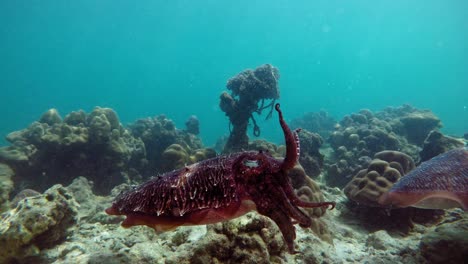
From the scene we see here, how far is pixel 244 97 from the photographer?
13578 millimetres

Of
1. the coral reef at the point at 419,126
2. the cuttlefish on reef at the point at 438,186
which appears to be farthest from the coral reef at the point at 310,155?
the coral reef at the point at 419,126

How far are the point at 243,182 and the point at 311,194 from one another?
15.4ft

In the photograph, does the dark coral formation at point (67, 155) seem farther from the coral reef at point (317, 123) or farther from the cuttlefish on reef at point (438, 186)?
the coral reef at point (317, 123)

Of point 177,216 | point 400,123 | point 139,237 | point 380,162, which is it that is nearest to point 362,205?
point 380,162

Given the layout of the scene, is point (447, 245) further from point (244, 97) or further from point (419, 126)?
point (419, 126)

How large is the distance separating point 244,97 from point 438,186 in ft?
35.1

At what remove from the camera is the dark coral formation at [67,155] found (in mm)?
10328

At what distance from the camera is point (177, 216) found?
96.7 inches

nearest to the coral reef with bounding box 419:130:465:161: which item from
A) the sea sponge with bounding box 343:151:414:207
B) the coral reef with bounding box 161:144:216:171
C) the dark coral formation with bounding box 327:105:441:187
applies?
the dark coral formation with bounding box 327:105:441:187

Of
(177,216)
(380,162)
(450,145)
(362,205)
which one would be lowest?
(177,216)

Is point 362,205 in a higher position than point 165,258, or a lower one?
higher

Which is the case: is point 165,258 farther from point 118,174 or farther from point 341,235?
point 118,174

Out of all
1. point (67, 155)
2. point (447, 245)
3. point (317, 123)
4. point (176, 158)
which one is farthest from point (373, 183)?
point (317, 123)

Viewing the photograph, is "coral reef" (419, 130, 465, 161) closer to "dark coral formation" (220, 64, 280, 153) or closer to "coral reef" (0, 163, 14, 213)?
"dark coral formation" (220, 64, 280, 153)
